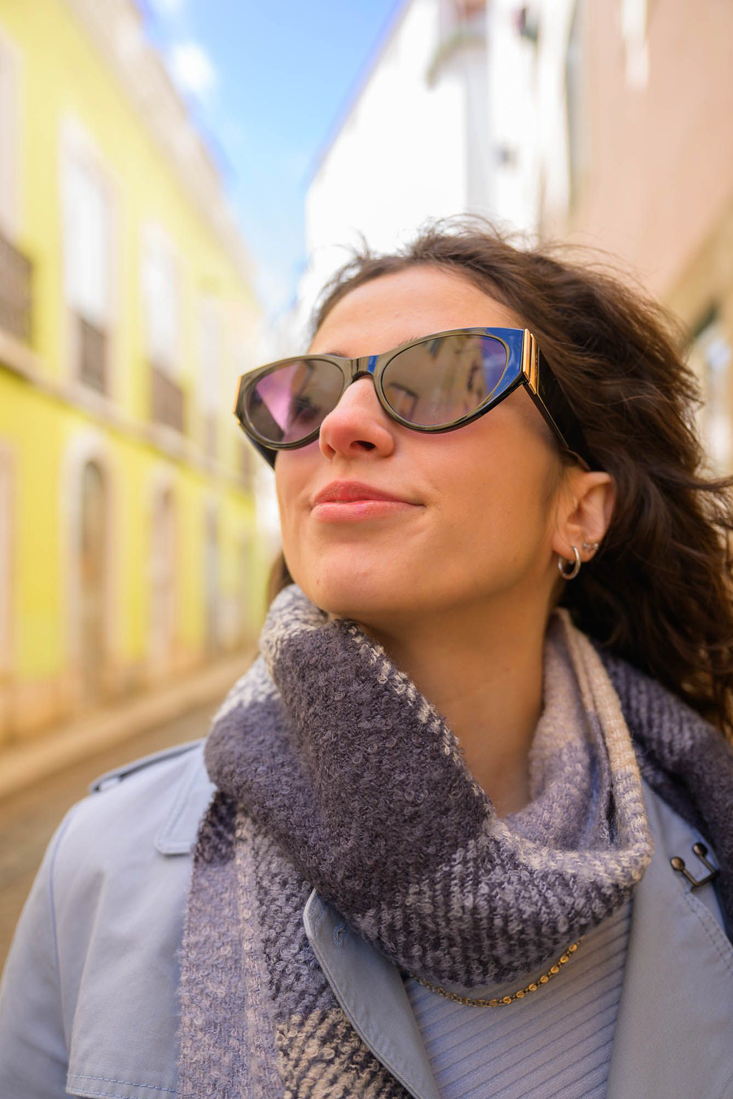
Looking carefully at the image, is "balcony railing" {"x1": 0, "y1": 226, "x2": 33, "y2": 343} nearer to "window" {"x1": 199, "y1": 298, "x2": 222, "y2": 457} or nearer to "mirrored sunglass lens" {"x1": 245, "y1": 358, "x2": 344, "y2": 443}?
"window" {"x1": 199, "y1": 298, "x2": 222, "y2": 457}

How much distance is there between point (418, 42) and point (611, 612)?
17.9m

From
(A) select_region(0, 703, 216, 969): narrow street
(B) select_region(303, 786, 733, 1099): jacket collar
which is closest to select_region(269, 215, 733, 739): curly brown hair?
(B) select_region(303, 786, 733, 1099): jacket collar

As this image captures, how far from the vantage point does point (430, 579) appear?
138cm

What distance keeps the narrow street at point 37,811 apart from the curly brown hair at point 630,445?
2.01 meters

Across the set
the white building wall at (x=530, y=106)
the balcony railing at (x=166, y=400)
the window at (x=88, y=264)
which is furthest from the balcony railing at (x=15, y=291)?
the white building wall at (x=530, y=106)

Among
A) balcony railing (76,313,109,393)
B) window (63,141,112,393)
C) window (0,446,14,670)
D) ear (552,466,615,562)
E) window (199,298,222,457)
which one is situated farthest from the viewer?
window (199,298,222,457)

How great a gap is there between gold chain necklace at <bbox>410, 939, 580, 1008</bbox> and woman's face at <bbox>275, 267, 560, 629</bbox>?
0.60 metres

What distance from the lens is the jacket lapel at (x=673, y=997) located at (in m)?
1.26

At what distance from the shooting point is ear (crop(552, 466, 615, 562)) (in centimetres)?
167

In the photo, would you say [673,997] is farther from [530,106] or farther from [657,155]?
[530,106]

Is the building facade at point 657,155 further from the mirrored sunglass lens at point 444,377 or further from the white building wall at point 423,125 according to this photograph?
the white building wall at point 423,125

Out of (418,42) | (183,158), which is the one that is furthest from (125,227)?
(418,42)

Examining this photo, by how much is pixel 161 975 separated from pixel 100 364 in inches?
429

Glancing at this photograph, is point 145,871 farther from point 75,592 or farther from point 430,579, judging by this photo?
point 75,592
